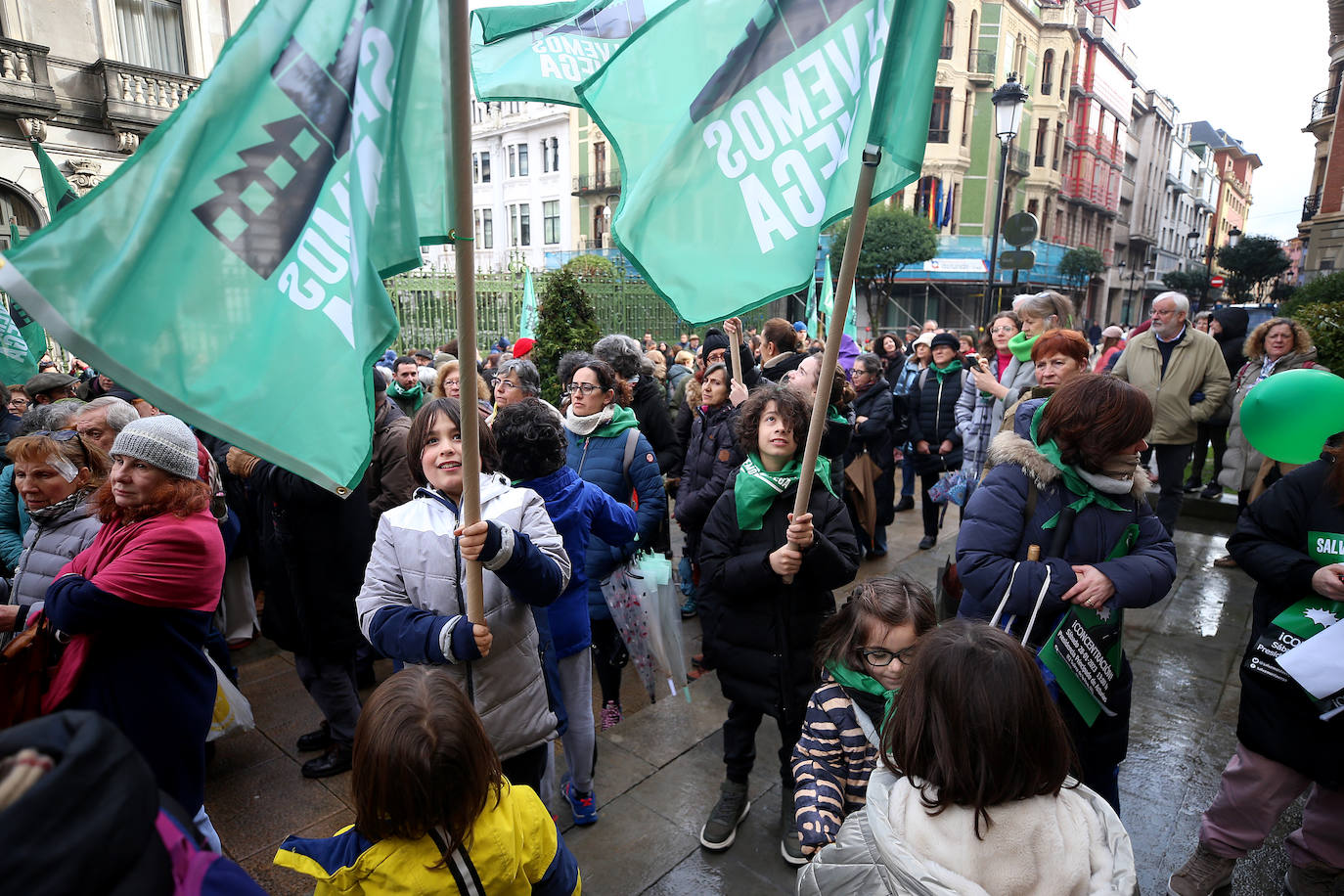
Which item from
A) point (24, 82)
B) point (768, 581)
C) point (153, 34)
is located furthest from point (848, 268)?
point (153, 34)

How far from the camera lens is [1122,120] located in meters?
49.9

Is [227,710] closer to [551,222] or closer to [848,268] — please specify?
[848,268]

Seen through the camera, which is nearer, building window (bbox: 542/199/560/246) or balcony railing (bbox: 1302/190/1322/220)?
balcony railing (bbox: 1302/190/1322/220)

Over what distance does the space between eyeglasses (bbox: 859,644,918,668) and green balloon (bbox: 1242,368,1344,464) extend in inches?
64.7

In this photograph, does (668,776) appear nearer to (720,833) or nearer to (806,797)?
(720,833)

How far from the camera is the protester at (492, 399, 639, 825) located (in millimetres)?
3105

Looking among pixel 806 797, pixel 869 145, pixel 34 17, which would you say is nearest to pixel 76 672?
pixel 806 797

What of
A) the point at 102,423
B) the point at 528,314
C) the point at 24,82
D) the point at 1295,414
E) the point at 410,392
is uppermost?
the point at 24,82

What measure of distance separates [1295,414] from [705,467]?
293 centimetres

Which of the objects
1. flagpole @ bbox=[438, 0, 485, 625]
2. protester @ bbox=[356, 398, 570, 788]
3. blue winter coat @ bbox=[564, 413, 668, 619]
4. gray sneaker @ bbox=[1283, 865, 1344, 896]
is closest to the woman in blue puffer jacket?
blue winter coat @ bbox=[564, 413, 668, 619]

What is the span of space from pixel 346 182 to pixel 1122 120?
2416 inches

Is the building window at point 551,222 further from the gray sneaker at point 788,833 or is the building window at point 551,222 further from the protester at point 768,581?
the gray sneaker at point 788,833

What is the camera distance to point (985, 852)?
1.40 meters

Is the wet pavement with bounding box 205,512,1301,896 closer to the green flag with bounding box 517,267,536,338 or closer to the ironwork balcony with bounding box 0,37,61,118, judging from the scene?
the green flag with bounding box 517,267,536,338
